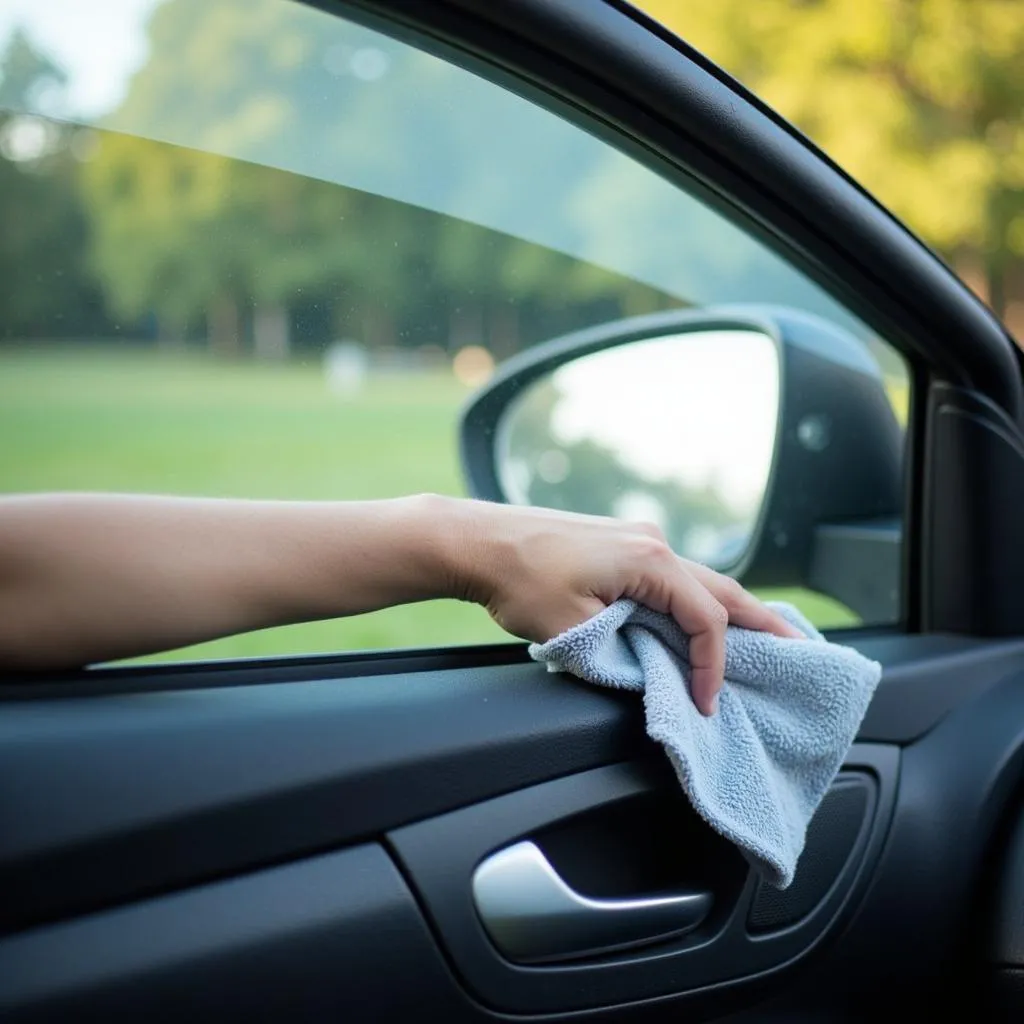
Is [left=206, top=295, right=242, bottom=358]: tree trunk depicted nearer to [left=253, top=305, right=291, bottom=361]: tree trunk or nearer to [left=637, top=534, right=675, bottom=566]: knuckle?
[left=253, top=305, right=291, bottom=361]: tree trunk

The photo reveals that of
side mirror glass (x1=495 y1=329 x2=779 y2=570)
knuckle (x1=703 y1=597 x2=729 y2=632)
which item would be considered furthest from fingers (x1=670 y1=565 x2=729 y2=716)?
side mirror glass (x1=495 y1=329 x2=779 y2=570)

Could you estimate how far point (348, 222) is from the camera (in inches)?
53.2

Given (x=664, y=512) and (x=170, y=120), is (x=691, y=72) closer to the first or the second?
(x=170, y=120)

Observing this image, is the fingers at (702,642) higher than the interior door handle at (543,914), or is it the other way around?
the fingers at (702,642)

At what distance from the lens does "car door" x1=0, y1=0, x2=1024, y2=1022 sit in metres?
1.03

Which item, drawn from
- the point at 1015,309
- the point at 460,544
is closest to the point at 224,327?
the point at 460,544

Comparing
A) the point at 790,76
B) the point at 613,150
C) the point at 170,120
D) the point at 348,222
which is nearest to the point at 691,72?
the point at 613,150

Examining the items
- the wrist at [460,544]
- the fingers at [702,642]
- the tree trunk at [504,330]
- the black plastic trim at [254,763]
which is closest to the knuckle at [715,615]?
the fingers at [702,642]

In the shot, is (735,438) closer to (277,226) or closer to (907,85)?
Result: (277,226)

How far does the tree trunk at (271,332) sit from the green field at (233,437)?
0.03 m

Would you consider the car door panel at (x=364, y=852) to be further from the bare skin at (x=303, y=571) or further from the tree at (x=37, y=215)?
the tree at (x=37, y=215)

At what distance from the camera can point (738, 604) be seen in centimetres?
124

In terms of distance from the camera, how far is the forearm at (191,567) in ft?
3.52

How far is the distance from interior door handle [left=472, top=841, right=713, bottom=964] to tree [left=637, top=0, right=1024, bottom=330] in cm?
1156
